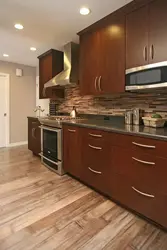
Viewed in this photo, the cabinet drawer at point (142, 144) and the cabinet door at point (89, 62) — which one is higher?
the cabinet door at point (89, 62)

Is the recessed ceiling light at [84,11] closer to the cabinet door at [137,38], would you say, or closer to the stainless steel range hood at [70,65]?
the cabinet door at [137,38]

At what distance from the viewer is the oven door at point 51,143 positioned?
2.88 meters

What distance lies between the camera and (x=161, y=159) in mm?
1511

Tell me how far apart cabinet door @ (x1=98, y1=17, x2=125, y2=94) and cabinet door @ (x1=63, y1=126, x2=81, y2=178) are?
2.46 feet

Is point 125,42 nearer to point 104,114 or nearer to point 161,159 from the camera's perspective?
point 104,114

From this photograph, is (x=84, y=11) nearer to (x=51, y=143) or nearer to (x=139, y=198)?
(x=51, y=143)

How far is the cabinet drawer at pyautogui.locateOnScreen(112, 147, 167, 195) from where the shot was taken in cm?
152

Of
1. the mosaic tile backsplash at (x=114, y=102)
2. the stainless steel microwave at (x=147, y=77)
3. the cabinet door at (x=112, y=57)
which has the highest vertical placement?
the cabinet door at (x=112, y=57)

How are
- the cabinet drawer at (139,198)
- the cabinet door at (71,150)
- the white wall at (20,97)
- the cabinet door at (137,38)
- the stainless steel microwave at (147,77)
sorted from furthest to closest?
the white wall at (20,97), the cabinet door at (71,150), the cabinet door at (137,38), the stainless steel microwave at (147,77), the cabinet drawer at (139,198)

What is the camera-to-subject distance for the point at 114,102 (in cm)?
288

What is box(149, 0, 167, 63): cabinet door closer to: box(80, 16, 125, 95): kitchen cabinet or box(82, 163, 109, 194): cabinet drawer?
box(80, 16, 125, 95): kitchen cabinet

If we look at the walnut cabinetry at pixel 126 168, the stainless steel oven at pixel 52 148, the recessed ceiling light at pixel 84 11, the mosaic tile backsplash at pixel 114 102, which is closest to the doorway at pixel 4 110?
the mosaic tile backsplash at pixel 114 102

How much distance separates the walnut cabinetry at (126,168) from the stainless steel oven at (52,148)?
384 millimetres

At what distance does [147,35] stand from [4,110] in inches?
166
